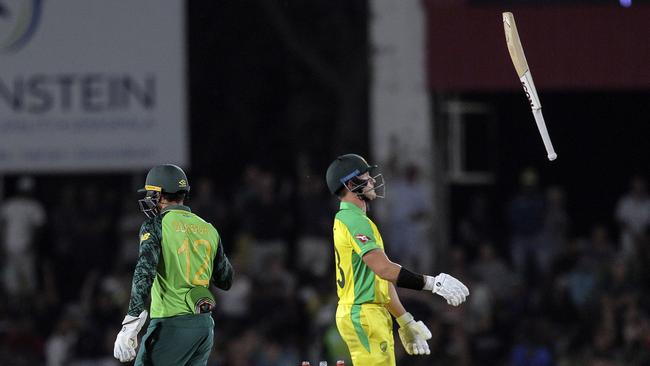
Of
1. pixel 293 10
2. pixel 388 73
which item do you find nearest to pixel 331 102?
pixel 293 10

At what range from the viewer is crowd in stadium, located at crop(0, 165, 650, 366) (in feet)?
54.7

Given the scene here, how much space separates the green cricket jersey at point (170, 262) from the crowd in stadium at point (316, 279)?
6452mm

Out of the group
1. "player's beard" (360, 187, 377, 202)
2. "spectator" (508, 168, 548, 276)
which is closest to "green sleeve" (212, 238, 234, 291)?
"player's beard" (360, 187, 377, 202)

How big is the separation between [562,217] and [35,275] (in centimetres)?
691

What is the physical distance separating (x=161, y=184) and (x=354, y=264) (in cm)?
134

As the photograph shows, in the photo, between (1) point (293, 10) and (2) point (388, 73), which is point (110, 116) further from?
(1) point (293, 10)

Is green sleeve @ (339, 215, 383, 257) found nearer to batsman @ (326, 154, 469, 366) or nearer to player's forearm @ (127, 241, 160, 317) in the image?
batsman @ (326, 154, 469, 366)

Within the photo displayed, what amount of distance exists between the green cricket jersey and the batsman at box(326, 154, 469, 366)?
2.93ft

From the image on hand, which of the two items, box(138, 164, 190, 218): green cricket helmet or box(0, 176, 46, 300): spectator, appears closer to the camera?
box(138, 164, 190, 218): green cricket helmet

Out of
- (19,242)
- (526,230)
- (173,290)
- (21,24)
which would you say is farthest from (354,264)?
(21,24)

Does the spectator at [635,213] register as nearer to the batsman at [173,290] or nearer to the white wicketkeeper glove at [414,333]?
the white wicketkeeper glove at [414,333]

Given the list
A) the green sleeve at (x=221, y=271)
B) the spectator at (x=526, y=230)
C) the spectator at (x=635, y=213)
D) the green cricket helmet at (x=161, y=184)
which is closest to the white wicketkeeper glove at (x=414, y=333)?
the green sleeve at (x=221, y=271)

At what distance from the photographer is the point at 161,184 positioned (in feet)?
32.0

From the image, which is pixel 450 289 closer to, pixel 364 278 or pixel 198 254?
pixel 364 278
